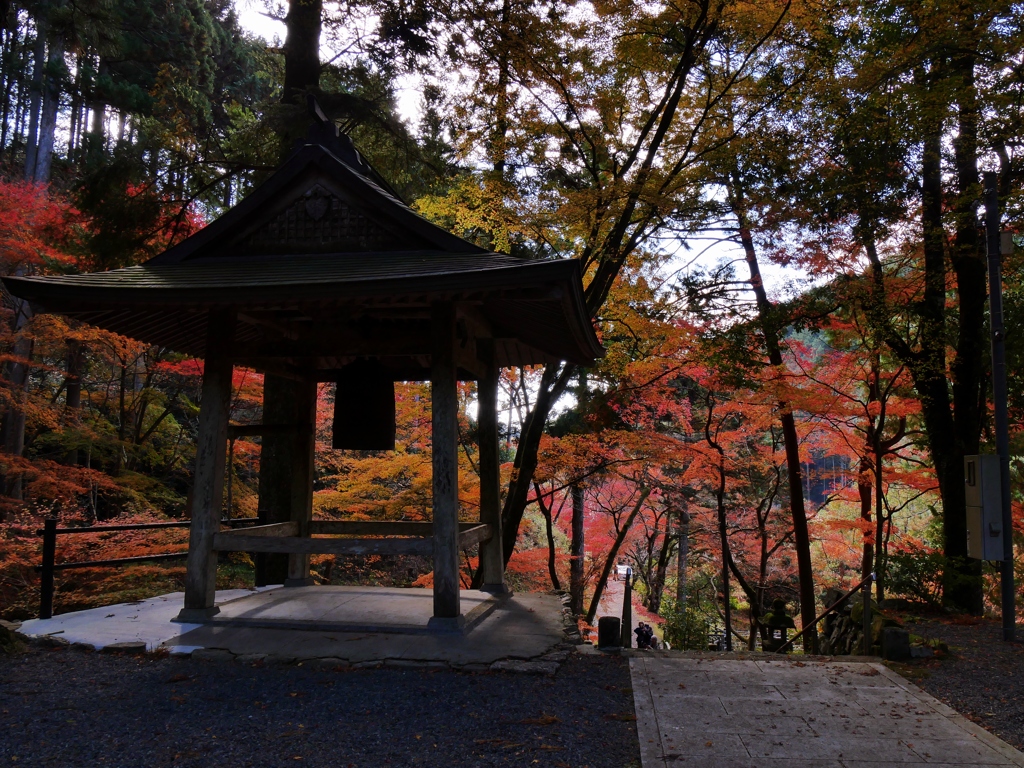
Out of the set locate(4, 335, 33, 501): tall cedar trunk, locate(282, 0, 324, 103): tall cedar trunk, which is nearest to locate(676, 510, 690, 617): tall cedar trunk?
locate(282, 0, 324, 103): tall cedar trunk

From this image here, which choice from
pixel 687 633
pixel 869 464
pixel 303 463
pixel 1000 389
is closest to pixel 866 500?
pixel 869 464

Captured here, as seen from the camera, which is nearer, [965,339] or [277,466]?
[277,466]

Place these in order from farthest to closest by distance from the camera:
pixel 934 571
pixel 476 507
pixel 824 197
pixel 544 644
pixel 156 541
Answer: pixel 476 507 < pixel 156 541 < pixel 824 197 < pixel 934 571 < pixel 544 644

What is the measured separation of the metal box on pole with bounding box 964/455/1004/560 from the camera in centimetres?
632

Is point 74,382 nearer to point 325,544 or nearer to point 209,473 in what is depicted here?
point 209,473

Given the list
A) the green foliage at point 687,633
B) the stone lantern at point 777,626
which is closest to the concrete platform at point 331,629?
the stone lantern at point 777,626

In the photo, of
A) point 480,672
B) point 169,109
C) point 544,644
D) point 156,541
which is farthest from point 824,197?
point 156,541

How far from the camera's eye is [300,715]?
3805 millimetres

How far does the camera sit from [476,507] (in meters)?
12.0

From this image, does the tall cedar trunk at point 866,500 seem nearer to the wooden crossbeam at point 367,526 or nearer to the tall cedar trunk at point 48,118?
the wooden crossbeam at point 367,526

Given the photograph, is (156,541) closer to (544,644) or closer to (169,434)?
(169,434)

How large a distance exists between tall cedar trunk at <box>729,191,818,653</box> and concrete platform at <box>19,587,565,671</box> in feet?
18.8

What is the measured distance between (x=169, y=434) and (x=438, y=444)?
1135 cm

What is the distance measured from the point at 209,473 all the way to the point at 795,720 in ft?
15.7
